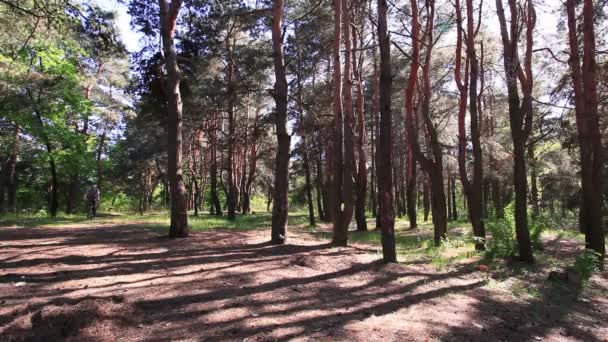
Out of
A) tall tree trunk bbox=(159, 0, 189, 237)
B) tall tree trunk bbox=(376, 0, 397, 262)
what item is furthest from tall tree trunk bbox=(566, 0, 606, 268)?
tall tree trunk bbox=(159, 0, 189, 237)

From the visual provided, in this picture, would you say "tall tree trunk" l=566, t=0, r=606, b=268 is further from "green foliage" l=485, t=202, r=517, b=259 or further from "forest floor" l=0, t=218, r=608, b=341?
"green foliage" l=485, t=202, r=517, b=259

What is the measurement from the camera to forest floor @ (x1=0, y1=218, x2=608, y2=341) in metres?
4.63

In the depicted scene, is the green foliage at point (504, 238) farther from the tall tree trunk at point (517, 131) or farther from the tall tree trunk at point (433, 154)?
the tall tree trunk at point (433, 154)

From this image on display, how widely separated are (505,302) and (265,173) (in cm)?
3151

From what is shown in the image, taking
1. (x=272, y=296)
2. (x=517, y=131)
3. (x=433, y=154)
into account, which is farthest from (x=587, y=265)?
(x=272, y=296)

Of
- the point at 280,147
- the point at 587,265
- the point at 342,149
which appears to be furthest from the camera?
the point at 342,149

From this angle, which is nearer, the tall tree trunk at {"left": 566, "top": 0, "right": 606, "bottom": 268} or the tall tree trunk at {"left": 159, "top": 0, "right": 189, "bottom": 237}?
the tall tree trunk at {"left": 566, "top": 0, "right": 606, "bottom": 268}

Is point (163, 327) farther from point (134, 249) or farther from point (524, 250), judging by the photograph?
point (524, 250)

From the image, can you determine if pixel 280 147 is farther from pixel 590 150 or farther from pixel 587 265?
pixel 590 150

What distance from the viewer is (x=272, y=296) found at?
598 centimetres

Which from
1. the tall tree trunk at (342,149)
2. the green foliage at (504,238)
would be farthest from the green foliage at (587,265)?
the tall tree trunk at (342,149)

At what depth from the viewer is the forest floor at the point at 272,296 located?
463 centimetres

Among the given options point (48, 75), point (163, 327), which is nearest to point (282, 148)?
point (163, 327)

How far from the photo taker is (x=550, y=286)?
27.5 ft
